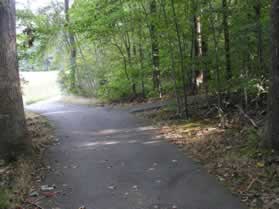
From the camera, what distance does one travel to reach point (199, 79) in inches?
558

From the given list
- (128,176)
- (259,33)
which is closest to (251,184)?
(128,176)

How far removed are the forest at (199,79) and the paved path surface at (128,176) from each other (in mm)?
229

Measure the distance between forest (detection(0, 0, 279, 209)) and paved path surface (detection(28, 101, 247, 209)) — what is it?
0.23 metres

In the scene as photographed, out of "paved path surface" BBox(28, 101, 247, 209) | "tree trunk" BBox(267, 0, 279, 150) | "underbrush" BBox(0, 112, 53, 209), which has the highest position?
"tree trunk" BBox(267, 0, 279, 150)

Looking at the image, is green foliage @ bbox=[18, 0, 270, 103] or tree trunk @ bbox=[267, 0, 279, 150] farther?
green foliage @ bbox=[18, 0, 270, 103]

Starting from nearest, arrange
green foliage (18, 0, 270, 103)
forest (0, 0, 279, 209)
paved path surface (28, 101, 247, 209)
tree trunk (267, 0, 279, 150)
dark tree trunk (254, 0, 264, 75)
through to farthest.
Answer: paved path surface (28, 101, 247, 209) < tree trunk (267, 0, 279, 150) < forest (0, 0, 279, 209) < dark tree trunk (254, 0, 264, 75) < green foliage (18, 0, 270, 103)

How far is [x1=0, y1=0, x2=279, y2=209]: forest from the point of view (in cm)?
589

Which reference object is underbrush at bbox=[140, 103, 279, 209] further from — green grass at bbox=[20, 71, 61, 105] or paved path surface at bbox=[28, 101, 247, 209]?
green grass at bbox=[20, 71, 61, 105]

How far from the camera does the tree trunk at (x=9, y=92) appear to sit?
719cm

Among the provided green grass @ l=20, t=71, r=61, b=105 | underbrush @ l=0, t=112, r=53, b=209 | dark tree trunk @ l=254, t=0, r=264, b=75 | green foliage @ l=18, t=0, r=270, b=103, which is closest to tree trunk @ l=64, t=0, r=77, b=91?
green foliage @ l=18, t=0, r=270, b=103

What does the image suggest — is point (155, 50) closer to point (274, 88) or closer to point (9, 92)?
point (9, 92)

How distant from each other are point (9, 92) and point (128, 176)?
3121 millimetres

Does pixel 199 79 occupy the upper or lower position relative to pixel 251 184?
upper

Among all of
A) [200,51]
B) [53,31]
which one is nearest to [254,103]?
[200,51]
